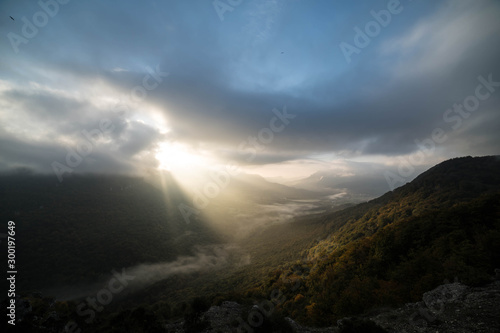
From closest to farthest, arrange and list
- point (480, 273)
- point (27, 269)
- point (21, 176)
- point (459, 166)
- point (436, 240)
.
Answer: point (480, 273) < point (436, 240) < point (459, 166) < point (27, 269) < point (21, 176)

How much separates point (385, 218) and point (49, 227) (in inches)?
7420

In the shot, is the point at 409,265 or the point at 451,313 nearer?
the point at 451,313

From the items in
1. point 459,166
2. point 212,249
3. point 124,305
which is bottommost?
point 124,305

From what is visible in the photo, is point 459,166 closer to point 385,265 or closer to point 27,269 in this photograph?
point 385,265

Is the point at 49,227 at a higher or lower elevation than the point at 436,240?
higher

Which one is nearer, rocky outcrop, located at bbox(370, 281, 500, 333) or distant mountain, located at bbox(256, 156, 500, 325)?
rocky outcrop, located at bbox(370, 281, 500, 333)

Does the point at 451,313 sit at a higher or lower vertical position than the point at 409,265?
lower

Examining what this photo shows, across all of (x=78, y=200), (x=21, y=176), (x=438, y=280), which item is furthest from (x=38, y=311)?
(x=21, y=176)

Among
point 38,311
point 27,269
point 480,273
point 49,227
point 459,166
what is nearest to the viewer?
point 480,273

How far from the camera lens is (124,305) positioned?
277 ft

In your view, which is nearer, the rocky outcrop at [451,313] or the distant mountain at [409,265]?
the rocky outcrop at [451,313]

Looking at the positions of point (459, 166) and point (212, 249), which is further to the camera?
point (212, 249)

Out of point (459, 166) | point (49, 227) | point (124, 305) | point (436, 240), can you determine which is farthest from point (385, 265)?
point (49, 227)

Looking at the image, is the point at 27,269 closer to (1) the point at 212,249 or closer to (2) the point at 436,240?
(1) the point at 212,249
